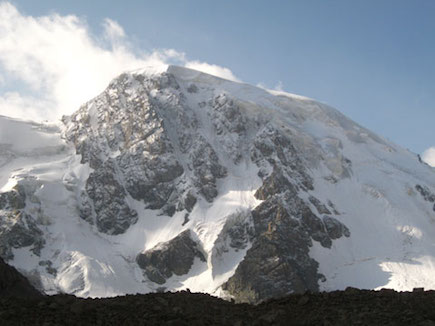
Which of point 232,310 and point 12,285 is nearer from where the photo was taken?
point 232,310

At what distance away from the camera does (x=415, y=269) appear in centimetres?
19925

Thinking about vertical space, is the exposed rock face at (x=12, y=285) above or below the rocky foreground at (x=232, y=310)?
above

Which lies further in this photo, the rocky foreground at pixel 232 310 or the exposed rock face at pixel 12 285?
the exposed rock face at pixel 12 285

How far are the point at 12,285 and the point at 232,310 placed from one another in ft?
52.0

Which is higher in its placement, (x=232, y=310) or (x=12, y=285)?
(x=12, y=285)

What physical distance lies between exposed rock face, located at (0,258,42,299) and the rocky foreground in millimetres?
7507

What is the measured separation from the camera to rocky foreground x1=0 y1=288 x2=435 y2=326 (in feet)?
78.9

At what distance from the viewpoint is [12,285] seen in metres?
36.2

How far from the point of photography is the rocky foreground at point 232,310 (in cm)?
2406

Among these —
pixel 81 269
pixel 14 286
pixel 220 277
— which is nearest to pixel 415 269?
pixel 220 277

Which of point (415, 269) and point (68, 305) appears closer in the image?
point (68, 305)

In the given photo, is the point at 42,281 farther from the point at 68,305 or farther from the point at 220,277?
the point at 68,305

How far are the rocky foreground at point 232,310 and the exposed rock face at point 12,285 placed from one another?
24.6 feet

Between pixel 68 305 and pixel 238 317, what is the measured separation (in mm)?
7633
